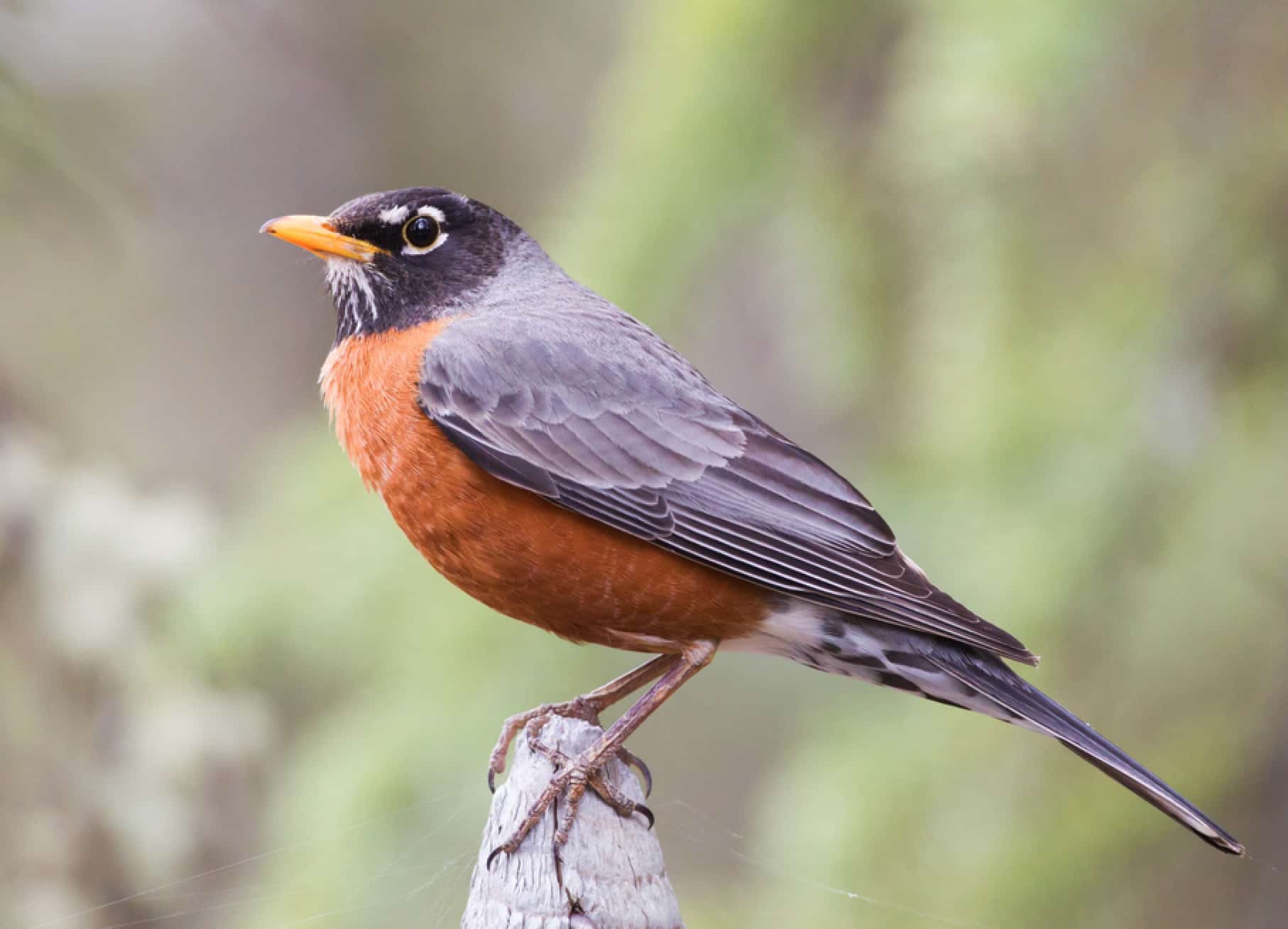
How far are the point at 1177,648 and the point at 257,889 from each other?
1974 millimetres

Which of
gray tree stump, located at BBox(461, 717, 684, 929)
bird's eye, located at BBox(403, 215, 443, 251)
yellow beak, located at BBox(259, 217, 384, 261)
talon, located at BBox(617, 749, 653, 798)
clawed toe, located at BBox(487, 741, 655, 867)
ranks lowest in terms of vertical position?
gray tree stump, located at BBox(461, 717, 684, 929)

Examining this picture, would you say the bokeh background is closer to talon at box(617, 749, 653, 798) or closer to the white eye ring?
talon at box(617, 749, 653, 798)

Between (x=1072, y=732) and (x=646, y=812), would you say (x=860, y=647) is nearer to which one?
(x=1072, y=732)

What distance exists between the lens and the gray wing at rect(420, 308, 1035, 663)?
2453mm

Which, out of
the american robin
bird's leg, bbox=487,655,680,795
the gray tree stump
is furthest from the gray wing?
the gray tree stump

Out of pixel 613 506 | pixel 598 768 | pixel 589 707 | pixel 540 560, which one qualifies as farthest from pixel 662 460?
pixel 598 768

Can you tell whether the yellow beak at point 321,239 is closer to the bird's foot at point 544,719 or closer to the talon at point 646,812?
the bird's foot at point 544,719

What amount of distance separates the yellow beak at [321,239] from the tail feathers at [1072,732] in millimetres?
1410

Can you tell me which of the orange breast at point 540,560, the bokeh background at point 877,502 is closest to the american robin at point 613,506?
the orange breast at point 540,560

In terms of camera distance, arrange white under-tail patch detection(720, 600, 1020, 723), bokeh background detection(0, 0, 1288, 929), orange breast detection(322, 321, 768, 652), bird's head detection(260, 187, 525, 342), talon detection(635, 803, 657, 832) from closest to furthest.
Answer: talon detection(635, 803, 657, 832), orange breast detection(322, 321, 768, 652), white under-tail patch detection(720, 600, 1020, 723), bokeh background detection(0, 0, 1288, 929), bird's head detection(260, 187, 525, 342)

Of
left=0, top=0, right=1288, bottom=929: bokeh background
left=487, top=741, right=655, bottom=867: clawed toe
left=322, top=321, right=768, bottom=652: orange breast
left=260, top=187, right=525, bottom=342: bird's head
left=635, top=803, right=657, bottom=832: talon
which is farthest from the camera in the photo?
left=260, top=187, right=525, bottom=342: bird's head

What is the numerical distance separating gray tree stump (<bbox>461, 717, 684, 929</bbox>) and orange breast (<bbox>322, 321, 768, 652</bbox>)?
397 mm

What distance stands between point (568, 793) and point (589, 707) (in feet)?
1.77

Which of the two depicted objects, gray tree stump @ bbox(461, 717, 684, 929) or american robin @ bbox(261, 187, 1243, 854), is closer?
gray tree stump @ bbox(461, 717, 684, 929)
